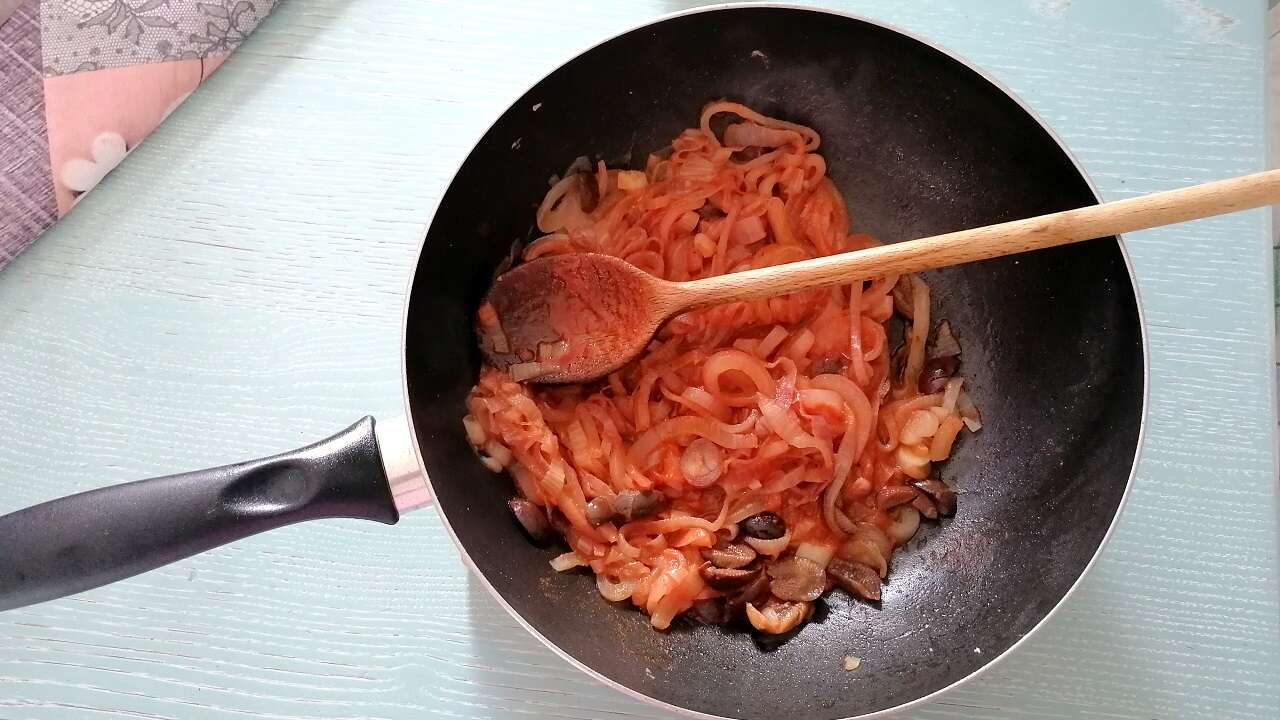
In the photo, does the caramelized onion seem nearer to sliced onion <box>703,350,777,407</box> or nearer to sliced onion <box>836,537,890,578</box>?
sliced onion <box>836,537,890,578</box>

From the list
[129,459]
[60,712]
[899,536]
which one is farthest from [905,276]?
[60,712]

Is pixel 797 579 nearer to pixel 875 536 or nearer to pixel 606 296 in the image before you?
pixel 875 536

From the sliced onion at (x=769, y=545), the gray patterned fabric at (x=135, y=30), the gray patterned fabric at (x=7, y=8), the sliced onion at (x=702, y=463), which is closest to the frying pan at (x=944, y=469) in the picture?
the sliced onion at (x=769, y=545)

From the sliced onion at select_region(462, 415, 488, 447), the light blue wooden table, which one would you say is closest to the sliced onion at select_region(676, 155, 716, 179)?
the light blue wooden table

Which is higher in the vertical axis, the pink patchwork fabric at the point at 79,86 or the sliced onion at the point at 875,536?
the pink patchwork fabric at the point at 79,86

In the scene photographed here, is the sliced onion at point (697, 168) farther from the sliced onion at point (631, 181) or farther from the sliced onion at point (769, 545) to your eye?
the sliced onion at point (769, 545)

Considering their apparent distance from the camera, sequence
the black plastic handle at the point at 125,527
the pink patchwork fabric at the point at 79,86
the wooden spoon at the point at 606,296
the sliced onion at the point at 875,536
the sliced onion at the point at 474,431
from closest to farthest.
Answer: the black plastic handle at the point at 125,527, the wooden spoon at the point at 606,296, the sliced onion at the point at 474,431, the sliced onion at the point at 875,536, the pink patchwork fabric at the point at 79,86
